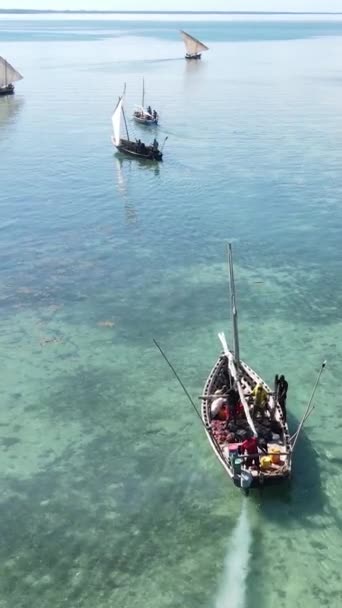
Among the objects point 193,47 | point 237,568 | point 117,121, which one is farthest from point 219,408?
point 193,47

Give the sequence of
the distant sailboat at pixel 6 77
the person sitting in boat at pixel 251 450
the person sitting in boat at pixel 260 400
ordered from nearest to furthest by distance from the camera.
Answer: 1. the person sitting in boat at pixel 251 450
2. the person sitting in boat at pixel 260 400
3. the distant sailboat at pixel 6 77

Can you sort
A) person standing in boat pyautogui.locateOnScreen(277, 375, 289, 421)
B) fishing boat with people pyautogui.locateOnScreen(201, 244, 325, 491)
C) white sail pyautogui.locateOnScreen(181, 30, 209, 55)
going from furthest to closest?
1. white sail pyautogui.locateOnScreen(181, 30, 209, 55)
2. person standing in boat pyautogui.locateOnScreen(277, 375, 289, 421)
3. fishing boat with people pyautogui.locateOnScreen(201, 244, 325, 491)

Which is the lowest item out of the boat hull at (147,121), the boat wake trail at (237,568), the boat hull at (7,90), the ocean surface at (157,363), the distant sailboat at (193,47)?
the boat wake trail at (237,568)

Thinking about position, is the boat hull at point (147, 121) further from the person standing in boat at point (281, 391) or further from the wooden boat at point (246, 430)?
the person standing in boat at point (281, 391)

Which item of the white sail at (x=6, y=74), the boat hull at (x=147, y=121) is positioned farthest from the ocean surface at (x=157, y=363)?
the white sail at (x=6, y=74)

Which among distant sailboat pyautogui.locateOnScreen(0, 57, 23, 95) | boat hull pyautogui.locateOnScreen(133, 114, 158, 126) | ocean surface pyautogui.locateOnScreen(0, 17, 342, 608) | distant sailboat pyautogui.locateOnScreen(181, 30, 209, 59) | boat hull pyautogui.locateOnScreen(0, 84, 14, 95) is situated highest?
distant sailboat pyautogui.locateOnScreen(181, 30, 209, 59)

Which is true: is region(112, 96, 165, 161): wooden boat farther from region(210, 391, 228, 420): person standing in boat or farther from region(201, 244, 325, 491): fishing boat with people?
region(210, 391, 228, 420): person standing in boat

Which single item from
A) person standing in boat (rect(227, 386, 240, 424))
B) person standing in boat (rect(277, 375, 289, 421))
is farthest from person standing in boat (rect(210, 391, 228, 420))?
person standing in boat (rect(277, 375, 289, 421))
